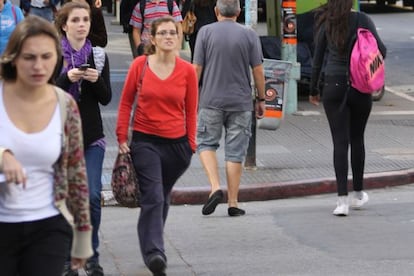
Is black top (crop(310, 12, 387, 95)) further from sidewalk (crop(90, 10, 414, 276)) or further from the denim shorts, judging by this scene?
sidewalk (crop(90, 10, 414, 276))

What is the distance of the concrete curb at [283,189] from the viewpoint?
10039 millimetres

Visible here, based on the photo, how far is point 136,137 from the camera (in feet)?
22.7

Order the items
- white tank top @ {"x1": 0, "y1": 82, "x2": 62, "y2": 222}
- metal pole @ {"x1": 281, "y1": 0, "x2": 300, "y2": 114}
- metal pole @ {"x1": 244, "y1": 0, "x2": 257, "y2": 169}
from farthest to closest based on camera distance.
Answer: metal pole @ {"x1": 281, "y1": 0, "x2": 300, "y2": 114}, metal pole @ {"x1": 244, "y1": 0, "x2": 257, "y2": 169}, white tank top @ {"x1": 0, "y1": 82, "x2": 62, "y2": 222}

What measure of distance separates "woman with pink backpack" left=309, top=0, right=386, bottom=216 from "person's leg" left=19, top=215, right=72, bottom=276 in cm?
489

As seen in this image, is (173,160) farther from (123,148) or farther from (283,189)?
(283,189)

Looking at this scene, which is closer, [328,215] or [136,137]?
[136,137]

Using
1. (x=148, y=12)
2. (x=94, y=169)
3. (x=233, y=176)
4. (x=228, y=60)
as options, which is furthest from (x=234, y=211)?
(x=148, y=12)

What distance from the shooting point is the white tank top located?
4.38 meters

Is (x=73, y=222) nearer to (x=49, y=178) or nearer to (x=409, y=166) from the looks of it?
(x=49, y=178)

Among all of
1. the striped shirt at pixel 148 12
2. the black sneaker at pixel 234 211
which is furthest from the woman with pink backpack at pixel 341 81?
the striped shirt at pixel 148 12

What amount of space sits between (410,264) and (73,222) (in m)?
3.42

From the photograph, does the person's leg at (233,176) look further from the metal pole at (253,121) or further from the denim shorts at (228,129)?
the metal pole at (253,121)

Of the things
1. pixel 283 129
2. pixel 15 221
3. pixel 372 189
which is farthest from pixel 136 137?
A: pixel 283 129

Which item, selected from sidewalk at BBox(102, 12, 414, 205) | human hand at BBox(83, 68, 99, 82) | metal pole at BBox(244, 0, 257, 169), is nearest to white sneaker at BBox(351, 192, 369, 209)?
sidewalk at BBox(102, 12, 414, 205)
